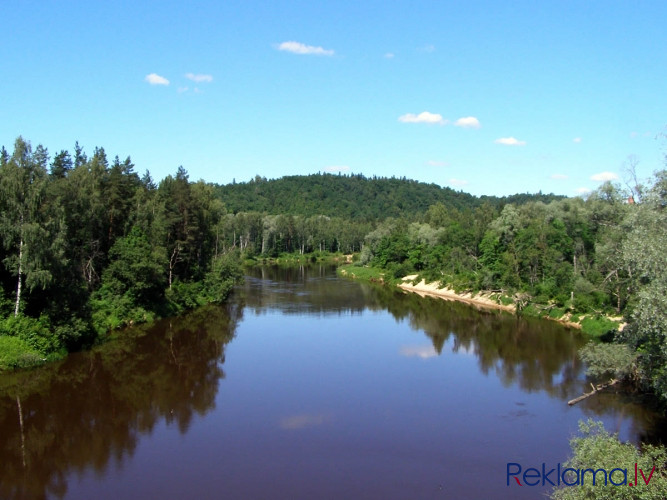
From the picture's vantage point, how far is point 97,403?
24344 millimetres

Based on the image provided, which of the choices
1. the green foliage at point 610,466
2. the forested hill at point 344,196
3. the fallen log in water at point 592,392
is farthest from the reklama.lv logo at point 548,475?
the forested hill at point 344,196

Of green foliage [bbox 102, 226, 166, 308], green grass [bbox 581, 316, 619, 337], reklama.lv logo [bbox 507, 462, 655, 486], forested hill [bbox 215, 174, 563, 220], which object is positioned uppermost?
forested hill [bbox 215, 174, 563, 220]

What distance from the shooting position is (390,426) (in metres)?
21.7

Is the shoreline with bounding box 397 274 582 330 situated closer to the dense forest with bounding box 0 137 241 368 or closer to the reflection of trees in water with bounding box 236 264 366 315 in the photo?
the reflection of trees in water with bounding box 236 264 366 315

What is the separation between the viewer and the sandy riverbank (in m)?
52.0

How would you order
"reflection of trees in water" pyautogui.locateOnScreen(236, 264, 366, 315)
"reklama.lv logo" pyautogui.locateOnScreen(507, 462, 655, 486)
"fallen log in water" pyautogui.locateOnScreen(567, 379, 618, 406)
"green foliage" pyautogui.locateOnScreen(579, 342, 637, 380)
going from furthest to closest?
"reflection of trees in water" pyautogui.locateOnScreen(236, 264, 366, 315)
"fallen log in water" pyautogui.locateOnScreen(567, 379, 618, 406)
"green foliage" pyautogui.locateOnScreen(579, 342, 637, 380)
"reklama.lv logo" pyautogui.locateOnScreen(507, 462, 655, 486)

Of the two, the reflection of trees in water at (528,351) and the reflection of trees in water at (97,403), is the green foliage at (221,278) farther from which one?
the reflection of trees in water at (97,403)

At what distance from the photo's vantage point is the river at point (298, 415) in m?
17.5

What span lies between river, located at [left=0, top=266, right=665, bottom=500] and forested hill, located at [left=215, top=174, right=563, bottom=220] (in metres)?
113

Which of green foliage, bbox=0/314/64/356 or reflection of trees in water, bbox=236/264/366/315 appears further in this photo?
reflection of trees in water, bbox=236/264/366/315

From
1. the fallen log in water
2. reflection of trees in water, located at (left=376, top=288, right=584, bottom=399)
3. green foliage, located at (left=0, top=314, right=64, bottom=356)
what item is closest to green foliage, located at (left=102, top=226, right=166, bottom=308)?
green foliage, located at (left=0, top=314, right=64, bottom=356)

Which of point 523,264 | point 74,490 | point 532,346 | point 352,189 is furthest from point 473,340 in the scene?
point 352,189

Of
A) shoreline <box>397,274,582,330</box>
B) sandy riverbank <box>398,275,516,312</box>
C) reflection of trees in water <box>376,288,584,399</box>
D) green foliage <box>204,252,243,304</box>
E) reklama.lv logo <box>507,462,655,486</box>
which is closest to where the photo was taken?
reklama.lv logo <box>507,462,655,486</box>

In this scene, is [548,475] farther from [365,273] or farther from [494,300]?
[365,273]
